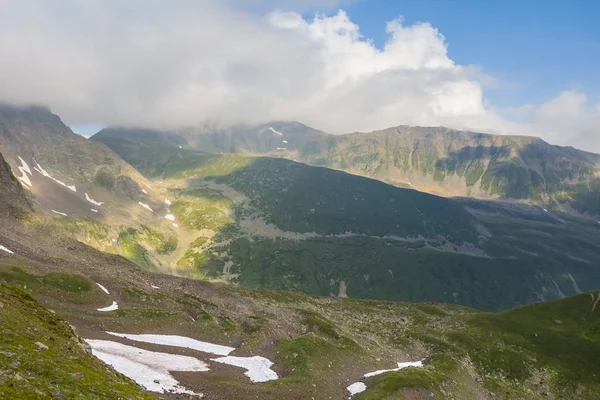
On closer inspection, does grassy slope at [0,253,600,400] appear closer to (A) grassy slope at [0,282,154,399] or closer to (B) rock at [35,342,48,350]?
(A) grassy slope at [0,282,154,399]

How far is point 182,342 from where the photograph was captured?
57.1 meters

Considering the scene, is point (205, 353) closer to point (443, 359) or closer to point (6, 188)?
point (443, 359)

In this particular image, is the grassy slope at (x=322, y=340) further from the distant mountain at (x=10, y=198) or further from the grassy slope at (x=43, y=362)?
the distant mountain at (x=10, y=198)

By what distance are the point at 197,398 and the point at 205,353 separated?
57.2ft

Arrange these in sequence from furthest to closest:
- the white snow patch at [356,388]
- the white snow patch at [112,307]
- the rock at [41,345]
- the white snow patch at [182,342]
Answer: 1. the white snow patch at [112,307]
2. the white snow patch at [182,342]
3. the white snow patch at [356,388]
4. the rock at [41,345]

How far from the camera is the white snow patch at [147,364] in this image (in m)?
38.0

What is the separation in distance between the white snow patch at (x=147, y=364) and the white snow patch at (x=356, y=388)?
18412mm

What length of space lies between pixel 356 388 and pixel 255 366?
13.3 m

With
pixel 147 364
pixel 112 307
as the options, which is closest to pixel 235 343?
pixel 112 307

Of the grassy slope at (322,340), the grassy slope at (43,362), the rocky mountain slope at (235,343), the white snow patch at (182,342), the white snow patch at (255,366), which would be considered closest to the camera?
the grassy slope at (43,362)

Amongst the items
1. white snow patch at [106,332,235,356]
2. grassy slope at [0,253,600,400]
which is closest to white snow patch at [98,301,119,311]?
grassy slope at [0,253,600,400]

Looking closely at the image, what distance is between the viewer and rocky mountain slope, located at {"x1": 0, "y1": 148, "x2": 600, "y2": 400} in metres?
28.4

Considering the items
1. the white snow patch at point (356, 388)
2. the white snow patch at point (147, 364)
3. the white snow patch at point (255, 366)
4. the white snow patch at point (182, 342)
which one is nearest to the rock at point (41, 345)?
the white snow patch at point (147, 364)

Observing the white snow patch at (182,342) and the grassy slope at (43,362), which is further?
the white snow patch at (182,342)
